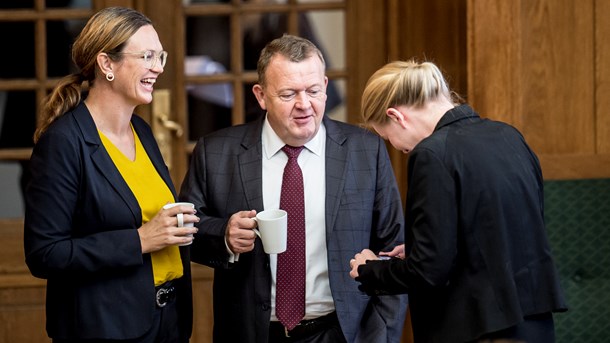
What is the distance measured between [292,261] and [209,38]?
5.46 feet

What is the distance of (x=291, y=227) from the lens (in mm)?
2723

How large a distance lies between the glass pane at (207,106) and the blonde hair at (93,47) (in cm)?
151

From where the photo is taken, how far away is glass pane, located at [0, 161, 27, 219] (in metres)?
4.09

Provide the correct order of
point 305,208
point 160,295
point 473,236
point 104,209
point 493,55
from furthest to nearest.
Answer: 1. point 493,55
2. point 305,208
3. point 160,295
4. point 104,209
5. point 473,236

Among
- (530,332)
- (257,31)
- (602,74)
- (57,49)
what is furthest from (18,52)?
(530,332)

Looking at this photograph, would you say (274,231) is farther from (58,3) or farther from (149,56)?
(58,3)

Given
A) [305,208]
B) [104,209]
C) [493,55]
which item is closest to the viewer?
[104,209]

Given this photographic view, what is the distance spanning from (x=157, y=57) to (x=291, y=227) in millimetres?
565

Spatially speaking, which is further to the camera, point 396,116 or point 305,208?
point 305,208

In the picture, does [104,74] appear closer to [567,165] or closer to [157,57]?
Result: [157,57]

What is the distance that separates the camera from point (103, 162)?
2.53 m

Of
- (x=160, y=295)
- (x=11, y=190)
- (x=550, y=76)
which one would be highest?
(x=550, y=76)

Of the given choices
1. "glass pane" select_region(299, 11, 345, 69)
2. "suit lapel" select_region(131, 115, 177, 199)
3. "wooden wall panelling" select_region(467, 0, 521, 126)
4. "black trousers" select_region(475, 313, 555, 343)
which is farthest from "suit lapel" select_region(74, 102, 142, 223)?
"glass pane" select_region(299, 11, 345, 69)

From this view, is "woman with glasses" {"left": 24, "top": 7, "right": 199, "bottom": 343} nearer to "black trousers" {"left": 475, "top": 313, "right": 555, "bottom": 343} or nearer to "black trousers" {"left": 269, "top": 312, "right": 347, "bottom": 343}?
"black trousers" {"left": 269, "top": 312, "right": 347, "bottom": 343}
